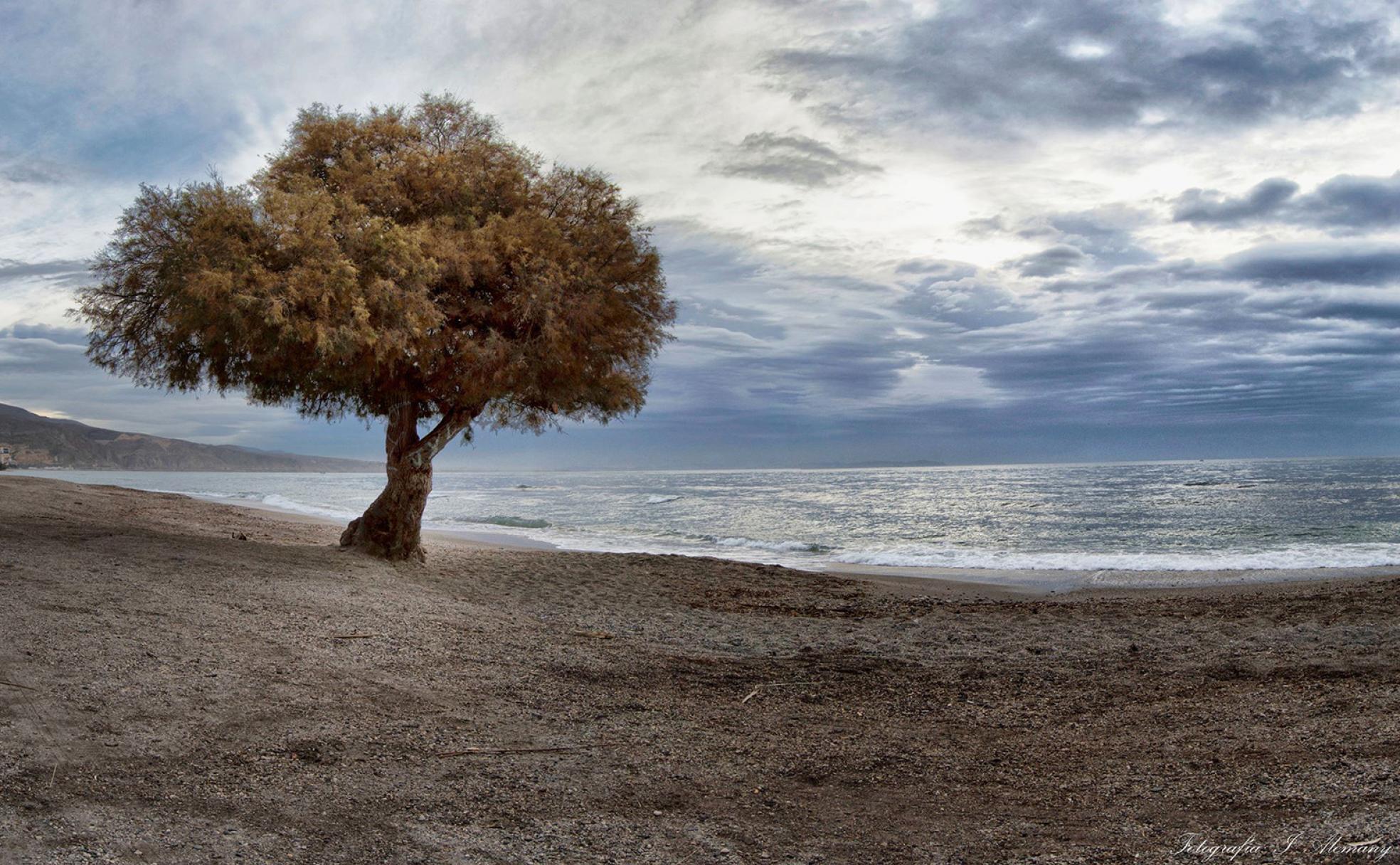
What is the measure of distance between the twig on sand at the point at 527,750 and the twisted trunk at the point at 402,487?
9684 mm

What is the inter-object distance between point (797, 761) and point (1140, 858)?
6.80 feet

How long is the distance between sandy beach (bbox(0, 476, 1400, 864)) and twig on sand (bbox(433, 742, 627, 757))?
0.08ft

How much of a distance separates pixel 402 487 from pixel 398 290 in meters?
4.10

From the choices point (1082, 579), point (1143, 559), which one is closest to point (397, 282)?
point (1082, 579)

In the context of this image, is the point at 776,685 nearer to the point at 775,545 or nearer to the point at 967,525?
the point at 775,545

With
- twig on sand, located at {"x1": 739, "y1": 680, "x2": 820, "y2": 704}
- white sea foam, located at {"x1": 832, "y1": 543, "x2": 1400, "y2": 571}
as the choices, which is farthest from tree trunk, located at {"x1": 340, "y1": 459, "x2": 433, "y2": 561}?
white sea foam, located at {"x1": 832, "y1": 543, "x2": 1400, "y2": 571}

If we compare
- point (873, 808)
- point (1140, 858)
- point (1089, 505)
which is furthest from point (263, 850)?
point (1089, 505)

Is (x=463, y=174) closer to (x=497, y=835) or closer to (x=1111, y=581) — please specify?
(x=497, y=835)

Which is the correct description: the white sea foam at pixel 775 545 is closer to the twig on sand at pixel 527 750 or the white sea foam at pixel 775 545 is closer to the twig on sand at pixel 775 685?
the twig on sand at pixel 775 685

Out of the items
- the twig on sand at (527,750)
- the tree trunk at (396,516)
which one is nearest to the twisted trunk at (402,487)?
the tree trunk at (396,516)

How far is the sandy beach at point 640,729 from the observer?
13.2 ft

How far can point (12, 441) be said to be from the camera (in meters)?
153

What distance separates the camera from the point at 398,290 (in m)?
11.7

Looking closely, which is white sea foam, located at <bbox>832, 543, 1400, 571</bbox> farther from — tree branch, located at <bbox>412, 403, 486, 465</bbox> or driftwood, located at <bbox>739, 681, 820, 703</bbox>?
driftwood, located at <bbox>739, 681, 820, 703</bbox>
